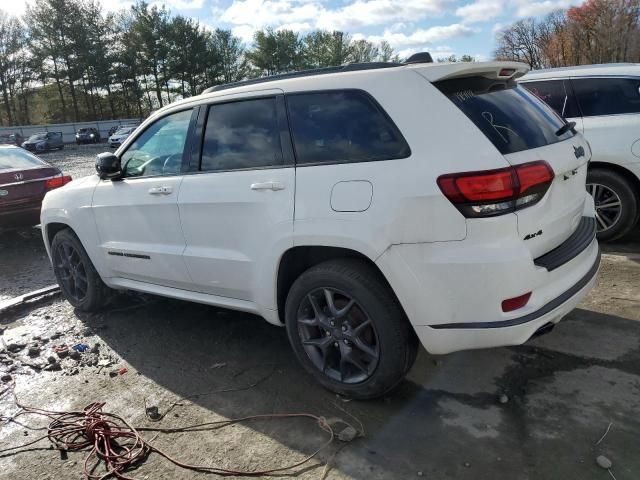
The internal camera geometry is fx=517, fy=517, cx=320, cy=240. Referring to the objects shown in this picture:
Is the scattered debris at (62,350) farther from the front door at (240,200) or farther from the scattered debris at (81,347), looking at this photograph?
the front door at (240,200)

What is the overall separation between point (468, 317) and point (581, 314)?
195cm

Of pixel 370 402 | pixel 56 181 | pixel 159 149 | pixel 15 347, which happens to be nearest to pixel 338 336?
pixel 370 402

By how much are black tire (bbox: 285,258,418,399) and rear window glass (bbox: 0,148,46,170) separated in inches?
274

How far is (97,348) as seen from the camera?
428 centimetres

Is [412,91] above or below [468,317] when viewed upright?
above

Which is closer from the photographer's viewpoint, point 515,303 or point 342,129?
point 515,303

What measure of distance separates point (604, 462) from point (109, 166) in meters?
3.89

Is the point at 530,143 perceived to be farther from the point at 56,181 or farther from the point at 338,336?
the point at 56,181

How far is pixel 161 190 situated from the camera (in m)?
3.82

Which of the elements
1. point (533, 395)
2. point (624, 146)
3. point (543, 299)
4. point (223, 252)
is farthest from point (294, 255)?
point (624, 146)

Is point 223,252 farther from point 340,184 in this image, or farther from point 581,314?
point 581,314

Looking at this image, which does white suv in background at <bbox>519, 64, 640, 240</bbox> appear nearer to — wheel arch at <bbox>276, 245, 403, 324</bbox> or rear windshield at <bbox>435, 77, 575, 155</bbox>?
rear windshield at <bbox>435, 77, 575, 155</bbox>

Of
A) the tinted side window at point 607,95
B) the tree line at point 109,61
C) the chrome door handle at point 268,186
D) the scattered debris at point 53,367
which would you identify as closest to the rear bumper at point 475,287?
the chrome door handle at point 268,186

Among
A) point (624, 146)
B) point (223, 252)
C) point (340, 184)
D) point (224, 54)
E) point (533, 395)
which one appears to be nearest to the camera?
point (340, 184)
